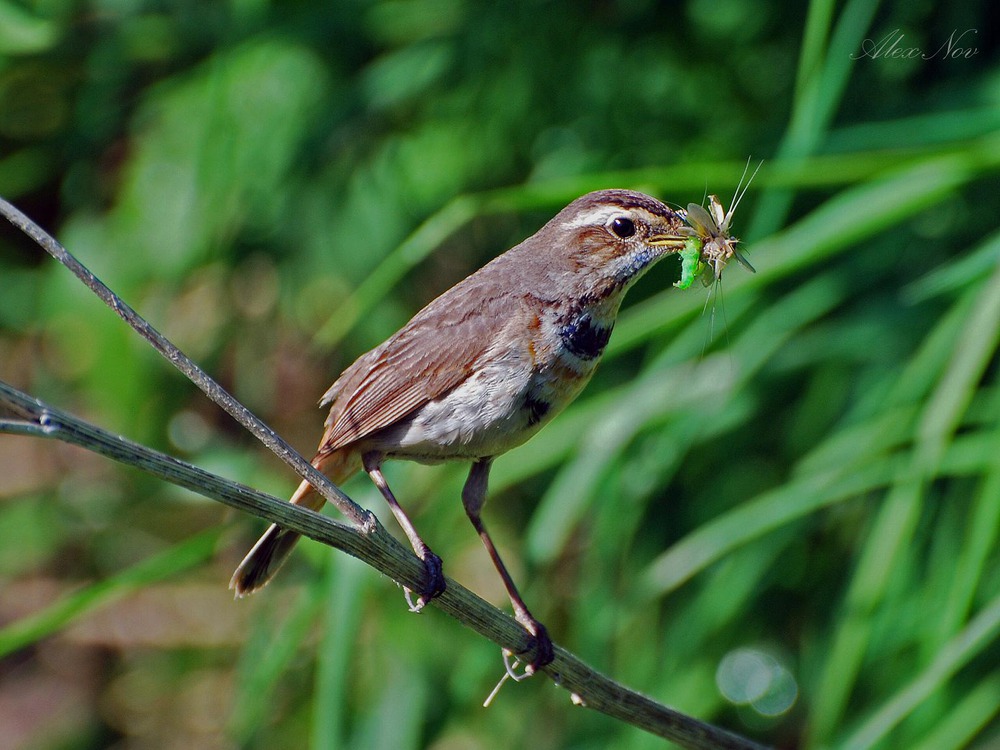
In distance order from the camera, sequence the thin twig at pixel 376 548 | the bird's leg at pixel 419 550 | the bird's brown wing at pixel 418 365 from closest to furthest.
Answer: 1. the thin twig at pixel 376 548
2. the bird's leg at pixel 419 550
3. the bird's brown wing at pixel 418 365

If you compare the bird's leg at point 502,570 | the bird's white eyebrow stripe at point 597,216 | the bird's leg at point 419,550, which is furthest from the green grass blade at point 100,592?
the bird's white eyebrow stripe at point 597,216

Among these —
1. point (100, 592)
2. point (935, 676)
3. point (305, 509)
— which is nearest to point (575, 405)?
point (935, 676)

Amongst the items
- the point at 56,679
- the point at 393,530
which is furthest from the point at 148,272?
the point at 56,679

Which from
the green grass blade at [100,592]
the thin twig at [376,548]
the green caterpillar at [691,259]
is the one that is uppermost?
the green caterpillar at [691,259]

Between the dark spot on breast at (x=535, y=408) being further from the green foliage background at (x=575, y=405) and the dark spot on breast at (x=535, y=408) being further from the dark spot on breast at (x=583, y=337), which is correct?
the green foliage background at (x=575, y=405)

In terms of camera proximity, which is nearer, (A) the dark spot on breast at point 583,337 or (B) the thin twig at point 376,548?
(B) the thin twig at point 376,548

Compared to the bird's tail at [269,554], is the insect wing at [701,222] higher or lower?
higher

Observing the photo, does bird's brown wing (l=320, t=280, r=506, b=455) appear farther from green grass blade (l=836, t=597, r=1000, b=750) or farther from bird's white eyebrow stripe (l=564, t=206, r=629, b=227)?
green grass blade (l=836, t=597, r=1000, b=750)
